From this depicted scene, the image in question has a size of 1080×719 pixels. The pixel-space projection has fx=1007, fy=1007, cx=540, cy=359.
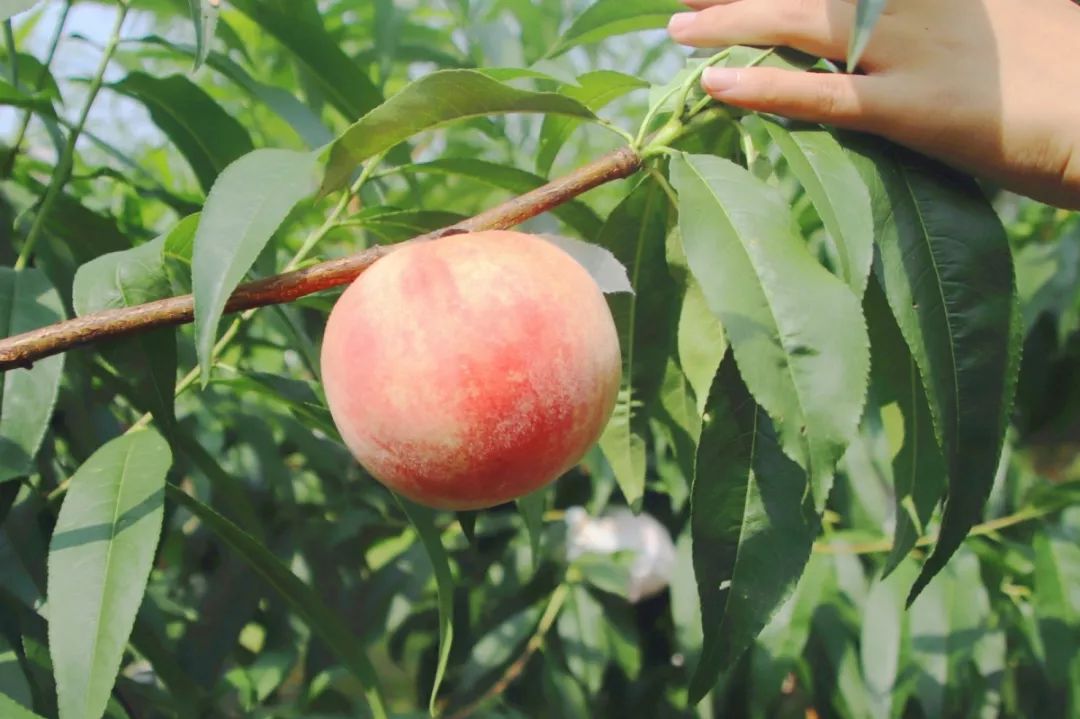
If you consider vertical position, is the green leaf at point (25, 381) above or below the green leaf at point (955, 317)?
above

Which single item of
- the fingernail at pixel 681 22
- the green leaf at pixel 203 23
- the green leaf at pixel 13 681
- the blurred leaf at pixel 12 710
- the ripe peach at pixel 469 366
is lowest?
the green leaf at pixel 13 681

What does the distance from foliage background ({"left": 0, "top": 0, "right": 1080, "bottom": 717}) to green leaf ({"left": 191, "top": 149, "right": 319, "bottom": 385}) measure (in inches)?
5.8

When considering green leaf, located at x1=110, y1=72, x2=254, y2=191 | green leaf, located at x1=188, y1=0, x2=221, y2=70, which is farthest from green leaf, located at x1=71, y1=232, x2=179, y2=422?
green leaf, located at x1=110, y1=72, x2=254, y2=191

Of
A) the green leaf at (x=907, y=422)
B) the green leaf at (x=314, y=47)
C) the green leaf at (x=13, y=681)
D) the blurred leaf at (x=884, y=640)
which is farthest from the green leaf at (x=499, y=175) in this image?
the blurred leaf at (x=884, y=640)

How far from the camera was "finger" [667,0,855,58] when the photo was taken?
657 mm

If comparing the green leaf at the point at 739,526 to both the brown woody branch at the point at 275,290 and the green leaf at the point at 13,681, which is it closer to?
the brown woody branch at the point at 275,290

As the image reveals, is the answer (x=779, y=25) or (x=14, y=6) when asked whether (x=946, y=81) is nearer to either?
(x=779, y=25)

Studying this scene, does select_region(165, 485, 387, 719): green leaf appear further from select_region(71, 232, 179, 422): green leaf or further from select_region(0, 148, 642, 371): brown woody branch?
select_region(0, 148, 642, 371): brown woody branch

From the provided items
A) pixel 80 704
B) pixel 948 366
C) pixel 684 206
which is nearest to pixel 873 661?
pixel 948 366

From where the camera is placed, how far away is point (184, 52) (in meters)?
0.92

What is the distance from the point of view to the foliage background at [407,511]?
80 centimetres

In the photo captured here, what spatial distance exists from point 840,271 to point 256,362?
925mm

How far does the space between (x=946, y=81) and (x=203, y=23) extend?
0.47 meters

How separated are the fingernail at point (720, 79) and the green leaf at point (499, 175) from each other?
0.18 metres
